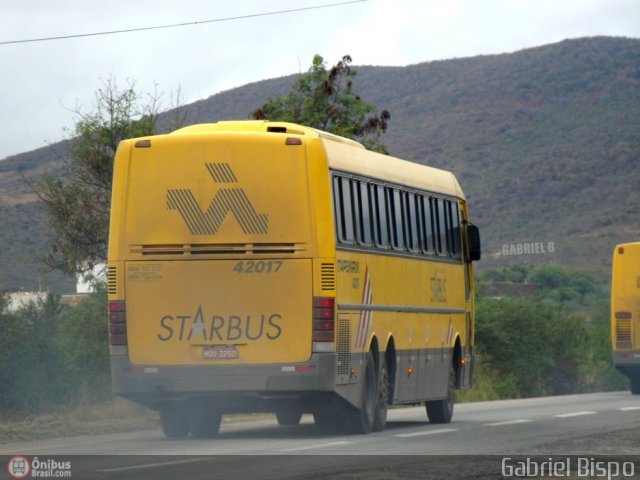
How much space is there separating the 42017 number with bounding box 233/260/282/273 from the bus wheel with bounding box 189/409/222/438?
7.03ft

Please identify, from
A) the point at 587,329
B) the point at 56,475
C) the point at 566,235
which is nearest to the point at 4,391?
the point at 56,475

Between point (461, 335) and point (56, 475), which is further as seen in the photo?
point (461, 335)

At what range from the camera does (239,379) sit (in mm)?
16406

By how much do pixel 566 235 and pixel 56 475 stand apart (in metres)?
77.1

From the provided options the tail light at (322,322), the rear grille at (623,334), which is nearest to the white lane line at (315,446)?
the tail light at (322,322)

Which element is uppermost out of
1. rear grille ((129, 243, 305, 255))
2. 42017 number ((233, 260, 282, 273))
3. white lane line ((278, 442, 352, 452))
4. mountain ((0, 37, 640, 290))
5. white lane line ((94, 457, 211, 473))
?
mountain ((0, 37, 640, 290))

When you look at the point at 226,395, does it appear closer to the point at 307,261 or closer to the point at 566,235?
the point at 307,261

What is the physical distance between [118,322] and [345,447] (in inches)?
119

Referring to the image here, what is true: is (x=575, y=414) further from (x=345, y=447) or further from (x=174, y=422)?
(x=345, y=447)

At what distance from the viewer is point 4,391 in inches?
1021

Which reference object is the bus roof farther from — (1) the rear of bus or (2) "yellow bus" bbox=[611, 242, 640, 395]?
(2) "yellow bus" bbox=[611, 242, 640, 395]

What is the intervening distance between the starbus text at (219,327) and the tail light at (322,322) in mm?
387

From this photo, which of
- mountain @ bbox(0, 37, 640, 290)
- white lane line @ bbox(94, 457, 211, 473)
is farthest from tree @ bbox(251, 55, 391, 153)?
mountain @ bbox(0, 37, 640, 290)

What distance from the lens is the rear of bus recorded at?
54.0 feet
